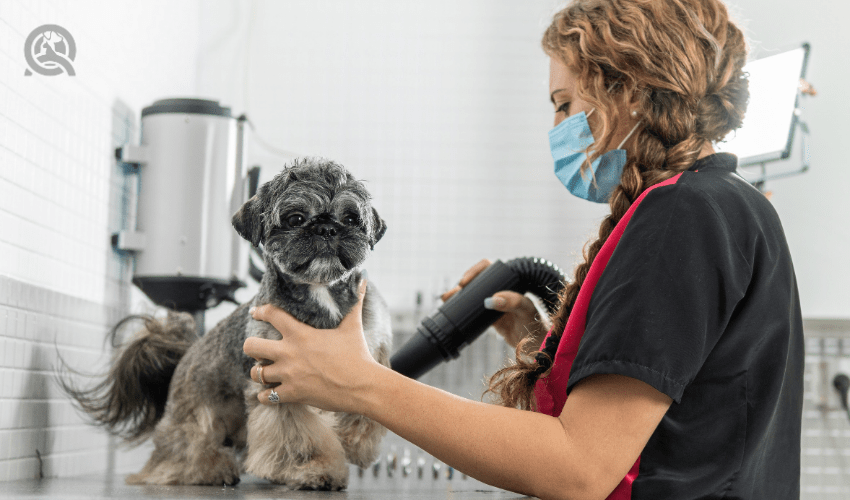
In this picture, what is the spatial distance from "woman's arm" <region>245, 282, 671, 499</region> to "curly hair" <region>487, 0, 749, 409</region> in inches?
6.9

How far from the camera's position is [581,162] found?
1.13 meters

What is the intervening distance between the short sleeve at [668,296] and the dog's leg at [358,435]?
0.56m

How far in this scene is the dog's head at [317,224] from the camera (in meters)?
0.98

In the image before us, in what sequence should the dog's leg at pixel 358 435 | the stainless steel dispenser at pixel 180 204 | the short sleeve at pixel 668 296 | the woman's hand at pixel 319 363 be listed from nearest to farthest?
the short sleeve at pixel 668 296 < the woman's hand at pixel 319 363 < the dog's leg at pixel 358 435 < the stainless steel dispenser at pixel 180 204

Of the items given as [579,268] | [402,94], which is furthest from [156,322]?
[402,94]

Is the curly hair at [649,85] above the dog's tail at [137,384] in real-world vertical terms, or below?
above

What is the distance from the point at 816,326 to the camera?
2430 mm

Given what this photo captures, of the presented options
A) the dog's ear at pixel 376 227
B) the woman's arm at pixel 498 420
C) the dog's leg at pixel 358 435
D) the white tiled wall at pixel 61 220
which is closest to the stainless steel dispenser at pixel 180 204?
the white tiled wall at pixel 61 220

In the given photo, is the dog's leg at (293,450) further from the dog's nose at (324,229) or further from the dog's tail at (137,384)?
the dog's tail at (137,384)

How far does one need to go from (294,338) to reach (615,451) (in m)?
0.46

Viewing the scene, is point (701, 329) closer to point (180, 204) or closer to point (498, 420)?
point (498, 420)

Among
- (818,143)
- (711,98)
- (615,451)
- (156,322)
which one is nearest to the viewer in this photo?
(615,451)

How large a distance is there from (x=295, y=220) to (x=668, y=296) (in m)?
0.54

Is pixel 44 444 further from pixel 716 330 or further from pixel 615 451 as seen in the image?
pixel 716 330
